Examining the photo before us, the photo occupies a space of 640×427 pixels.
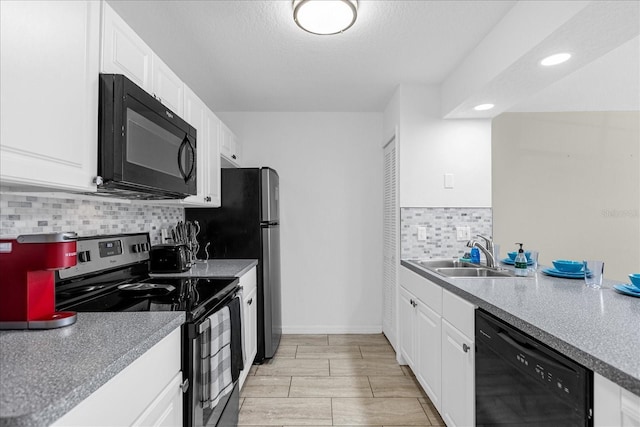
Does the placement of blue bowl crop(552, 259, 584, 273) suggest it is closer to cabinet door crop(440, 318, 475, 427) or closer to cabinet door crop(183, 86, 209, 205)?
cabinet door crop(440, 318, 475, 427)

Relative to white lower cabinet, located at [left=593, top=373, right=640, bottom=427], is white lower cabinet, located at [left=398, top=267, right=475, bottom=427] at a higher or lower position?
lower

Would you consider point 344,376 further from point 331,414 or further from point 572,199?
point 572,199

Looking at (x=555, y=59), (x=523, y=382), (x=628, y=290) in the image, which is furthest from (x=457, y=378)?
(x=555, y=59)

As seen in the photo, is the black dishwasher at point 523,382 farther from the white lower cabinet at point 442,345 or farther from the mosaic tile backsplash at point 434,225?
the mosaic tile backsplash at point 434,225

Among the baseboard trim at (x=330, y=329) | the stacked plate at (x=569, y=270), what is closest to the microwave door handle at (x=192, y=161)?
the stacked plate at (x=569, y=270)

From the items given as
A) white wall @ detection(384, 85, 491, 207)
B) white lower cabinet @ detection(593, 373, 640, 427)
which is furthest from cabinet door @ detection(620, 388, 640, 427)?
white wall @ detection(384, 85, 491, 207)

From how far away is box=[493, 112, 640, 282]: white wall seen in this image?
3568 millimetres

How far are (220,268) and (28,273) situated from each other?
1419mm

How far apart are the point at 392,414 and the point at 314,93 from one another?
8.59ft

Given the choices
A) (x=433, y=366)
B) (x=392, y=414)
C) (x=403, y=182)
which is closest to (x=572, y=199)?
(x=403, y=182)

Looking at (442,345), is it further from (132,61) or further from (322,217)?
(132,61)

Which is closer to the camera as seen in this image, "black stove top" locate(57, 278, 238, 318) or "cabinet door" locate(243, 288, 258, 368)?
"black stove top" locate(57, 278, 238, 318)

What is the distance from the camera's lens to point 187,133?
1.88 metres

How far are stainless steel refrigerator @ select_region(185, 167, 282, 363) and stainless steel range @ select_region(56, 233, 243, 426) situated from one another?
0.75m
